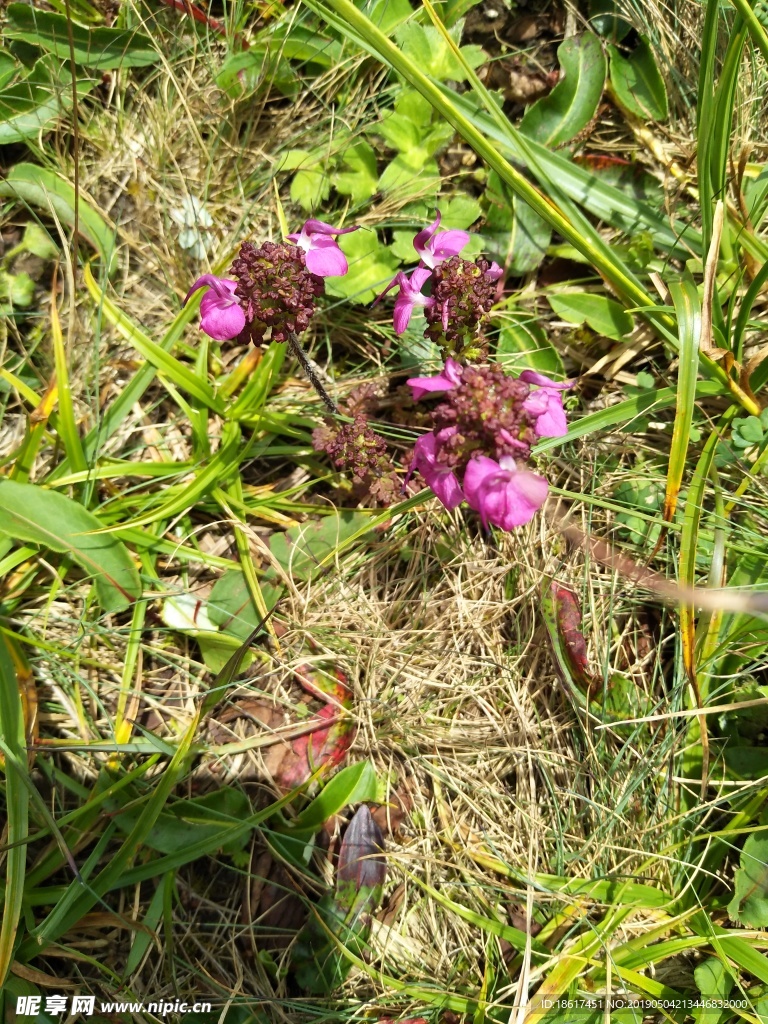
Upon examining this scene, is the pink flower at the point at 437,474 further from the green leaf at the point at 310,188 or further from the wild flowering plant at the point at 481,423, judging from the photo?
the green leaf at the point at 310,188

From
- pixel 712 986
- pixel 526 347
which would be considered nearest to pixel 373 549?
pixel 526 347

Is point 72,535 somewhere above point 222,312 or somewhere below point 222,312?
below

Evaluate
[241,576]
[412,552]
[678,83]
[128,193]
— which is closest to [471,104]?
[678,83]

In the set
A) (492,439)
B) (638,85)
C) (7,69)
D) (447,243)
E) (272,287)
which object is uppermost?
(638,85)

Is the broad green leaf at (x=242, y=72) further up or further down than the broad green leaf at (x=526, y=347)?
further up

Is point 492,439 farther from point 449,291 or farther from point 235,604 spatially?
point 235,604

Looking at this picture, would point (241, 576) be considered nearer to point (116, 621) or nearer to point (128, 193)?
point (116, 621)

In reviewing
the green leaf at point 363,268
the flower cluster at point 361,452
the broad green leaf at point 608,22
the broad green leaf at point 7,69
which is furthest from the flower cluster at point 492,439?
the broad green leaf at point 7,69
